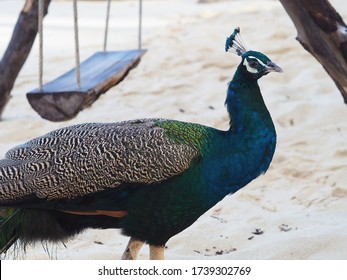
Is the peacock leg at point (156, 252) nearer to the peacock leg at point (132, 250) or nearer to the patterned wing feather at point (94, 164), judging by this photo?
the peacock leg at point (132, 250)

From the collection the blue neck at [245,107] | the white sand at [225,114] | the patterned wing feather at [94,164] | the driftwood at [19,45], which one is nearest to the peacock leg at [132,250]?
the white sand at [225,114]

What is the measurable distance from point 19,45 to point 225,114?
4.58ft

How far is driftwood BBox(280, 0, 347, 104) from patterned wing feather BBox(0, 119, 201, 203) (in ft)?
2.57

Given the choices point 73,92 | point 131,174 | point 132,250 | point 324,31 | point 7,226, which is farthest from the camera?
point 73,92

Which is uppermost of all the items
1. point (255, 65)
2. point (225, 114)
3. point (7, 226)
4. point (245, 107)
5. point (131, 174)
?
point (255, 65)

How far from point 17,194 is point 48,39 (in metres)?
5.55

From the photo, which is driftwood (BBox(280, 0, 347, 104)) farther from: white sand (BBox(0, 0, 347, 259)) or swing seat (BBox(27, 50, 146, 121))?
swing seat (BBox(27, 50, 146, 121))

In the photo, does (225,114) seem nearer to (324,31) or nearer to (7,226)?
(324,31)

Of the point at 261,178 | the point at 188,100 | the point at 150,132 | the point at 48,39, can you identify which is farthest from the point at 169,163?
the point at 48,39

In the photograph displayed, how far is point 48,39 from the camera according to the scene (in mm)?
8180

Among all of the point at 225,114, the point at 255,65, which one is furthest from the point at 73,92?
the point at 225,114

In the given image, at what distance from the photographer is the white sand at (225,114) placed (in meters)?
3.49

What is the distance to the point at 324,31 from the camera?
10.8ft

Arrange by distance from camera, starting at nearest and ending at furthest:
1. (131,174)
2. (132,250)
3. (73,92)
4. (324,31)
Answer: (131,174), (132,250), (324,31), (73,92)
